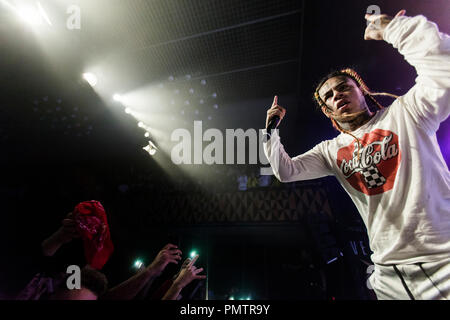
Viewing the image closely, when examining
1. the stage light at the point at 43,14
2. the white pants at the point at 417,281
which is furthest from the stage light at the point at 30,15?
the white pants at the point at 417,281

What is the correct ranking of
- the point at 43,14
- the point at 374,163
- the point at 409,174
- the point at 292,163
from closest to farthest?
the point at 409,174 → the point at 374,163 → the point at 292,163 → the point at 43,14

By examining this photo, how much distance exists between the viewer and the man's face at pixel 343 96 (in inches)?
53.2

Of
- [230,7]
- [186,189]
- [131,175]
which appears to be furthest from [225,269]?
[230,7]

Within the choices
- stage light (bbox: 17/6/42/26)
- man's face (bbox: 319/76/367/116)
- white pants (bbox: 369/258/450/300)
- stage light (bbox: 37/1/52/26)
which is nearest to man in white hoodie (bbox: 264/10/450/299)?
white pants (bbox: 369/258/450/300)

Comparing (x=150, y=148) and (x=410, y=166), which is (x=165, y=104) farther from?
(x=410, y=166)

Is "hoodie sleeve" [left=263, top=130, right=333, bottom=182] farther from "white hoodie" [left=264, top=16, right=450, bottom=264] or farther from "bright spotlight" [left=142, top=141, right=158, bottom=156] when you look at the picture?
"bright spotlight" [left=142, top=141, right=158, bottom=156]

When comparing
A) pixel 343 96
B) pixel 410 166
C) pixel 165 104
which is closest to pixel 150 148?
pixel 165 104

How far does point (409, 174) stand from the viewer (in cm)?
100

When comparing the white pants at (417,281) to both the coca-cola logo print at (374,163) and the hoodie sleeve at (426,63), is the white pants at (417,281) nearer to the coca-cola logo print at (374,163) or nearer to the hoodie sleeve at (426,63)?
the coca-cola logo print at (374,163)

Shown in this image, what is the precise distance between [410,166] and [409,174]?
0.04m

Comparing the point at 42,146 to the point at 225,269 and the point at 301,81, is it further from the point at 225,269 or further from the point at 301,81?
the point at 225,269

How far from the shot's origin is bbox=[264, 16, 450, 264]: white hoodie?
91cm

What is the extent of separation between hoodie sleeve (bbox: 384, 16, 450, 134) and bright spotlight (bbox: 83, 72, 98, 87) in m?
4.40
